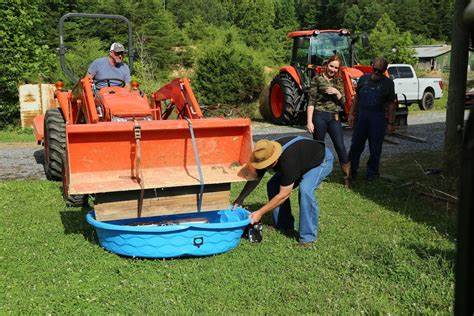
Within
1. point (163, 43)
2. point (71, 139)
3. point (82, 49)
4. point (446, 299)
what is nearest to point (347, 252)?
point (446, 299)

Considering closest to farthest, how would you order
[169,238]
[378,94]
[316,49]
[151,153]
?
1. [169,238]
2. [151,153]
3. [378,94]
4. [316,49]

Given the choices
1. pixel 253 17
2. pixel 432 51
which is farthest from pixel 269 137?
pixel 253 17

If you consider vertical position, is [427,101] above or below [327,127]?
below

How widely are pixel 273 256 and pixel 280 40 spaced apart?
53.7m

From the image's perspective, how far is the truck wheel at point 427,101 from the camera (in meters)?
22.1

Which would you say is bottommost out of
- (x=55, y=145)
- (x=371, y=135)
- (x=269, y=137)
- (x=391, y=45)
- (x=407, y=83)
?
(x=269, y=137)

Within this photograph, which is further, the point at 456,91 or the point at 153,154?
the point at 456,91

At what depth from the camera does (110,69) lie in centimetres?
759

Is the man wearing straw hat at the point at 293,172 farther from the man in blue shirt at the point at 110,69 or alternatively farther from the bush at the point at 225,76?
the bush at the point at 225,76

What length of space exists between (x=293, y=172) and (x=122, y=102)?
2.72 m

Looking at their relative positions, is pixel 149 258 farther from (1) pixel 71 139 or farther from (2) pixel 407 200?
(2) pixel 407 200

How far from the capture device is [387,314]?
3.79m

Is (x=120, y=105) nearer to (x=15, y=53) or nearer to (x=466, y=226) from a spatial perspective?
(x=466, y=226)

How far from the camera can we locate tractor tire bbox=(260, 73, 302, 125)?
14859mm
